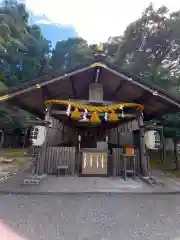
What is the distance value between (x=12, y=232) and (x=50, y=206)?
1188 millimetres

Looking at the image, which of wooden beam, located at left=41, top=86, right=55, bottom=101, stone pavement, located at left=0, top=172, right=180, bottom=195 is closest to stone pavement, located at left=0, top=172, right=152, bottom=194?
stone pavement, located at left=0, top=172, right=180, bottom=195

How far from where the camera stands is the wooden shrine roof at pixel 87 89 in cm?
655

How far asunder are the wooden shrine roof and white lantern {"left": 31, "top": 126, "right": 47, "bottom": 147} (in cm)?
147

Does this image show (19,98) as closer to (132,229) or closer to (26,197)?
(26,197)

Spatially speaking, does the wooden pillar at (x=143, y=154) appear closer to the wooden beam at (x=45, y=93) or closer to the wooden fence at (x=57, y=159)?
the wooden fence at (x=57, y=159)

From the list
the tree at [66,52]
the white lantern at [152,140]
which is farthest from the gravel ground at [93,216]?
the tree at [66,52]

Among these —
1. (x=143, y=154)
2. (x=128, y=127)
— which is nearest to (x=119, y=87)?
(x=143, y=154)

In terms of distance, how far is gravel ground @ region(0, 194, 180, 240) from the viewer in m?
3.03

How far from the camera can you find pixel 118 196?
4.87 metres

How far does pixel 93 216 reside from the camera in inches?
144

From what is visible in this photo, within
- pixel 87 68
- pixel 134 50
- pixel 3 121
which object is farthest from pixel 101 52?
pixel 3 121

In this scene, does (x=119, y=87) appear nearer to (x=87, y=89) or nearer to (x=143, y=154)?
(x=87, y=89)

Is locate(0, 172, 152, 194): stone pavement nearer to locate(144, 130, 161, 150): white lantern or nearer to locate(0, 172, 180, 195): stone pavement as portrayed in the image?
locate(0, 172, 180, 195): stone pavement

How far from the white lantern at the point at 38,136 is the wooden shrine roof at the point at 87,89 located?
4.82 feet
